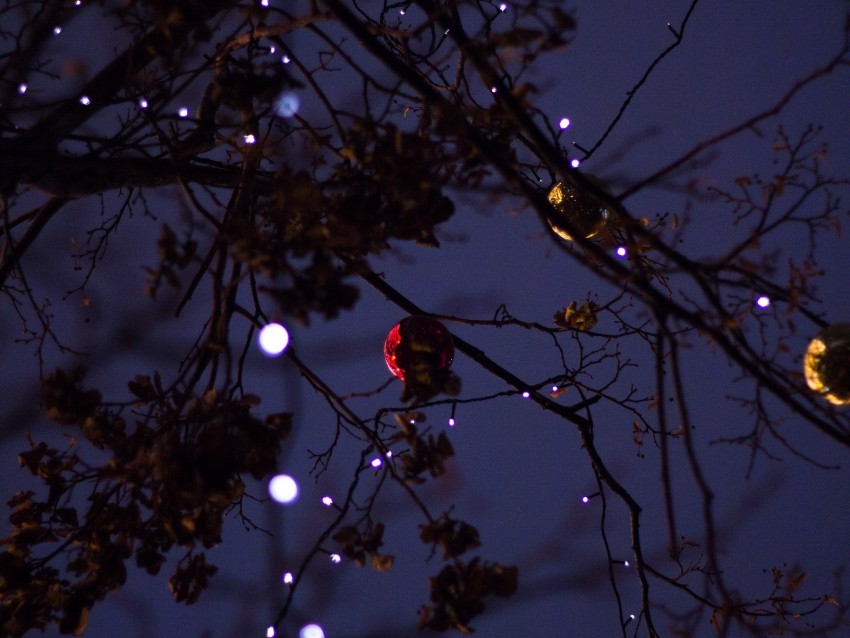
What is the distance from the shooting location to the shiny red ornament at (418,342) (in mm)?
1186

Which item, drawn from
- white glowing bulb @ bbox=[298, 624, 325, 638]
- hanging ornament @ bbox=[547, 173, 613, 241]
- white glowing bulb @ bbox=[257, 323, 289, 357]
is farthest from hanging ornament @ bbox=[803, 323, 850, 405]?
white glowing bulb @ bbox=[298, 624, 325, 638]

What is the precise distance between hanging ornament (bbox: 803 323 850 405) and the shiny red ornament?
24.4 inches

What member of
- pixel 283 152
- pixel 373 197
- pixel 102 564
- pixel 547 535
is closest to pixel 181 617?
pixel 547 535

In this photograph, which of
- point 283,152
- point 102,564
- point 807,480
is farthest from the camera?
point 807,480

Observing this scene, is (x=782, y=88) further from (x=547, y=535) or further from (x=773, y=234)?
(x=547, y=535)

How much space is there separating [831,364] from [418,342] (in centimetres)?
68

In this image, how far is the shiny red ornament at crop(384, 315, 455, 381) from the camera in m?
1.19

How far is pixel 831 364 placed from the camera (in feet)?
3.51

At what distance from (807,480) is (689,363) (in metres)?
0.80

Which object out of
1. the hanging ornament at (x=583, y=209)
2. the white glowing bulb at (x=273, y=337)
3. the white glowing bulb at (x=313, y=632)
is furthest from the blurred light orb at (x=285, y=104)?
the white glowing bulb at (x=313, y=632)

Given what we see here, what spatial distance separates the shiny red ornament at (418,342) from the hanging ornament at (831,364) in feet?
2.03

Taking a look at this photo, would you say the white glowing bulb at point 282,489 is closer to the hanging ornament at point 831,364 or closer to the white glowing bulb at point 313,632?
the white glowing bulb at point 313,632

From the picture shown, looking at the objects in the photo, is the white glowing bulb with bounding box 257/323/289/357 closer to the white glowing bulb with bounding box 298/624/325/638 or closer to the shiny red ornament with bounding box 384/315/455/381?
the shiny red ornament with bounding box 384/315/455/381

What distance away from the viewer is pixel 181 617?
3320mm
